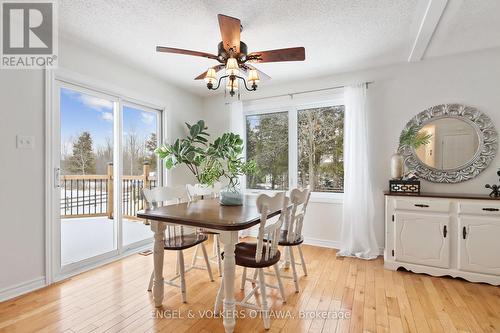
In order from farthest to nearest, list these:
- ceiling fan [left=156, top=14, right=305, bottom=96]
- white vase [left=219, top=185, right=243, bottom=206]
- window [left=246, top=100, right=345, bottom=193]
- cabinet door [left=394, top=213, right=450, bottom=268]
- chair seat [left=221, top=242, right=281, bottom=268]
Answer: window [left=246, top=100, right=345, bottom=193] → cabinet door [left=394, top=213, right=450, bottom=268] → white vase [left=219, top=185, right=243, bottom=206] → ceiling fan [left=156, top=14, right=305, bottom=96] → chair seat [left=221, top=242, right=281, bottom=268]

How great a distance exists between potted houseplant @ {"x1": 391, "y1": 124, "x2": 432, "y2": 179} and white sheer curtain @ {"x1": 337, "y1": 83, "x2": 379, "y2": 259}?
0.32 metres

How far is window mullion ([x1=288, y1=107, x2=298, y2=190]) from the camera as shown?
4.00 metres

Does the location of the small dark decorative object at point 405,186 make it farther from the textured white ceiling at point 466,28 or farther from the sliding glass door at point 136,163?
the sliding glass door at point 136,163

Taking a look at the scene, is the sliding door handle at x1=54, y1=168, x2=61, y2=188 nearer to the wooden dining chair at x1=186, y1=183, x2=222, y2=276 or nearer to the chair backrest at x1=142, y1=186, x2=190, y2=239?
the chair backrest at x1=142, y1=186, x2=190, y2=239

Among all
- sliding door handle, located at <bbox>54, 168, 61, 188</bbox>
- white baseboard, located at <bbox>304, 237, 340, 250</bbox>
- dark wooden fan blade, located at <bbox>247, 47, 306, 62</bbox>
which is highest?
dark wooden fan blade, located at <bbox>247, 47, 306, 62</bbox>

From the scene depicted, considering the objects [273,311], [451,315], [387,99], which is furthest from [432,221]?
[273,311]

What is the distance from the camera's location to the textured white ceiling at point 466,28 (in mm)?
2072

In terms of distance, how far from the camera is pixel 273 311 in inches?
80.2

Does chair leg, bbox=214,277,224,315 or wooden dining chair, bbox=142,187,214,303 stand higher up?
wooden dining chair, bbox=142,187,214,303

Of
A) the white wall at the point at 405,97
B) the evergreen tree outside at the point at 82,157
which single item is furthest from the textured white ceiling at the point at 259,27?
the evergreen tree outside at the point at 82,157

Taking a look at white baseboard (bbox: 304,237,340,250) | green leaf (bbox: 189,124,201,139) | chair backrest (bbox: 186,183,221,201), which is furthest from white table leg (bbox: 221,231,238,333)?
green leaf (bbox: 189,124,201,139)

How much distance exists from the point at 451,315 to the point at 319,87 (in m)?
2.99

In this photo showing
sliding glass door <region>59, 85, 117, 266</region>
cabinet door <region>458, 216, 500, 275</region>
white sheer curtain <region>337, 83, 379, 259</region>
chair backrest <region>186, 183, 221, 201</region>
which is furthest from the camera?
white sheer curtain <region>337, 83, 379, 259</region>

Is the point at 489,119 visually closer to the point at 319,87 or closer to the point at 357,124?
A: the point at 357,124
